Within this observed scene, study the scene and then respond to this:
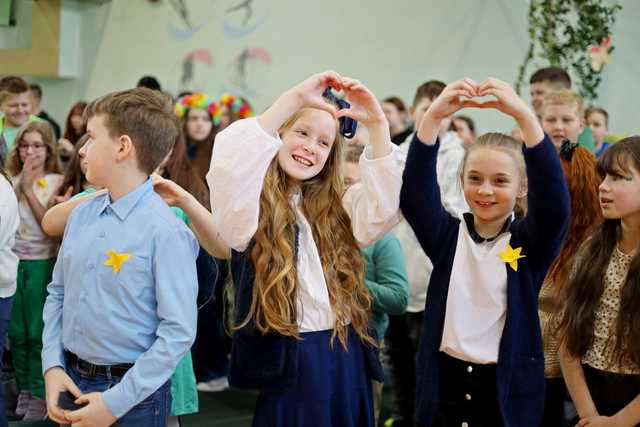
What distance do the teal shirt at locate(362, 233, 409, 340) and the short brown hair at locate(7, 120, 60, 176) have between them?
1795mm

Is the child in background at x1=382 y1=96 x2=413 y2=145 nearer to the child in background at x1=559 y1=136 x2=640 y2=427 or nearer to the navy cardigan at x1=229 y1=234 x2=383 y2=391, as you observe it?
the child in background at x1=559 y1=136 x2=640 y2=427

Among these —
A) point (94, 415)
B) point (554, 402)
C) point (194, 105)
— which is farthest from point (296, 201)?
point (194, 105)

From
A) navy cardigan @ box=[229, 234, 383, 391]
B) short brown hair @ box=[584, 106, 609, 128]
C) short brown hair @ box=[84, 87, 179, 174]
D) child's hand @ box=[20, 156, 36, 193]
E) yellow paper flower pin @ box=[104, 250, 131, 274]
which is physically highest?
short brown hair @ box=[584, 106, 609, 128]

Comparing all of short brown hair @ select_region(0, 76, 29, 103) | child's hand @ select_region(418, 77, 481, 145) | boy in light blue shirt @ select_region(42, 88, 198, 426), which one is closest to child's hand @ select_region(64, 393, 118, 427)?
boy in light blue shirt @ select_region(42, 88, 198, 426)

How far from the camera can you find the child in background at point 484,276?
199 cm

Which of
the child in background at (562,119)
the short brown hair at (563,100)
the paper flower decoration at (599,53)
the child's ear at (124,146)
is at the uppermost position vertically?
the paper flower decoration at (599,53)

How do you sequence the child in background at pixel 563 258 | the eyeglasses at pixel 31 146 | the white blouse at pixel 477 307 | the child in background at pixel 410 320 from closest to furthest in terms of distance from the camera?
the white blouse at pixel 477 307
the child in background at pixel 563 258
the child in background at pixel 410 320
the eyeglasses at pixel 31 146

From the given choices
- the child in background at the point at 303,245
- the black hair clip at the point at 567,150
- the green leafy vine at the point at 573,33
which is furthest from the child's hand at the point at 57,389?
the green leafy vine at the point at 573,33

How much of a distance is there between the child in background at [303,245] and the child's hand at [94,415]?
0.35 m

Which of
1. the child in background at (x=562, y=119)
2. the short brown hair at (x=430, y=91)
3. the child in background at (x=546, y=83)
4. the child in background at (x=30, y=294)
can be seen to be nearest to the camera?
the child in background at (x=562, y=119)

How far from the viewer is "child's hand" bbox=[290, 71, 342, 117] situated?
198cm

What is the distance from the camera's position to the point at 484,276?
206cm

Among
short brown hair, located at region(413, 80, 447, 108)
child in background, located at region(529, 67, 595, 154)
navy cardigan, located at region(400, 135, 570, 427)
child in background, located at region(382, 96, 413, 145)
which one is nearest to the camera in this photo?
navy cardigan, located at region(400, 135, 570, 427)

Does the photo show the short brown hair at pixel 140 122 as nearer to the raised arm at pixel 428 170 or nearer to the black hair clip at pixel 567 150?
the raised arm at pixel 428 170
